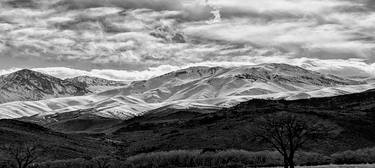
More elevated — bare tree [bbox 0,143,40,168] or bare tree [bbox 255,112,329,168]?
bare tree [bbox 255,112,329,168]

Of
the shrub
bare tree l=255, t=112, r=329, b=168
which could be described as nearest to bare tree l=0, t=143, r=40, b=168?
bare tree l=255, t=112, r=329, b=168

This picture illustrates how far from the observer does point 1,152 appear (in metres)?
130

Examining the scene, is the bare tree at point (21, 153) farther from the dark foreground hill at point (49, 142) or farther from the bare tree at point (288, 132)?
the bare tree at point (288, 132)

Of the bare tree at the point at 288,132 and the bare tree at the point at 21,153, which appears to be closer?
the bare tree at the point at 288,132

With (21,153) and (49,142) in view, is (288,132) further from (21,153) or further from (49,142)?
(49,142)

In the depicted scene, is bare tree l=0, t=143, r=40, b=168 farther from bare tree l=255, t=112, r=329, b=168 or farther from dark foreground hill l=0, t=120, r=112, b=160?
bare tree l=255, t=112, r=329, b=168

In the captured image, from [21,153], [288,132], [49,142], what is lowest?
[49,142]

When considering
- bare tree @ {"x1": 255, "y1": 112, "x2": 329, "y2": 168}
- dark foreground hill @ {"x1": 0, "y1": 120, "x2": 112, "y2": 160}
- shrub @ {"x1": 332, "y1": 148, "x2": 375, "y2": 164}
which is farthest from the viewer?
dark foreground hill @ {"x1": 0, "y1": 120, "x2": 112, "y2": 160}

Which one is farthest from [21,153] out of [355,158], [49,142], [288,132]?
[355,158]

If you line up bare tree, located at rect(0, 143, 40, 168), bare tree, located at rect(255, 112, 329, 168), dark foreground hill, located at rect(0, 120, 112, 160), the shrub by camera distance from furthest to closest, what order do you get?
dark foreground hill, located at rect(0, 120, 112, 160) < bare tree, located at rect(0, 143, 40, 168) < the shrub < bare tree, located at rect(255, 112, 329, 168)

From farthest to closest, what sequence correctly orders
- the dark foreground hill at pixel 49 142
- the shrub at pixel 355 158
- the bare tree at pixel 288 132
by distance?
the dark foreground hill at pixel 49 142 → the shrub at pixel 355 158 → the bare tree at pixel 288 132

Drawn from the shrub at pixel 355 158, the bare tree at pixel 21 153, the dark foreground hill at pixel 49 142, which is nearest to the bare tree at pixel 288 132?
the shrub at pixel 355 158

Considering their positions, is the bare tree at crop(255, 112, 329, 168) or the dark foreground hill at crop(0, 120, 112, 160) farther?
the dark foreground hill at crop(0, 120, 112, 160)

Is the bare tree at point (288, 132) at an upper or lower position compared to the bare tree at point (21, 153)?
upper
